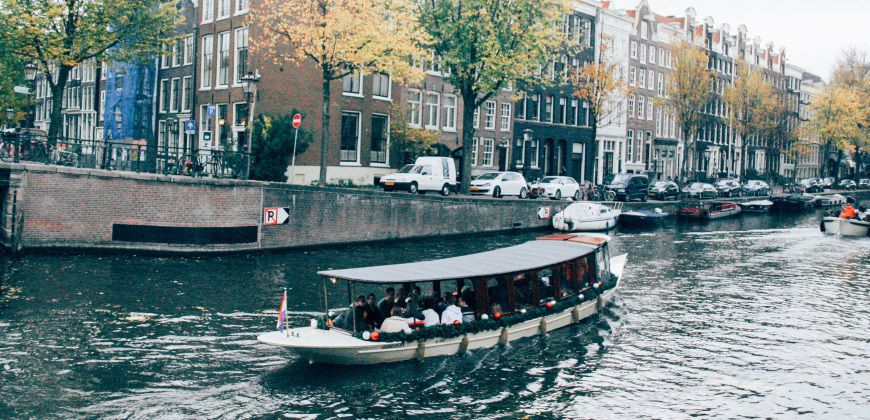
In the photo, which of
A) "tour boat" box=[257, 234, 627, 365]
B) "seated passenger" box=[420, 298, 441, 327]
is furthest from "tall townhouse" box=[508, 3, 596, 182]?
"seated passenger" box=[420, 298, 441, 327]

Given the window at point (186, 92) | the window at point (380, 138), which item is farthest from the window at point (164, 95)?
the window at point (380, 138)

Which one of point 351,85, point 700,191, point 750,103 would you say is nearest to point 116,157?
point 351,85

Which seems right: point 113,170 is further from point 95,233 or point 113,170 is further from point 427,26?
point 427,26

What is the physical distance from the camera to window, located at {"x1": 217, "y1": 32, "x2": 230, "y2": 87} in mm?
47406

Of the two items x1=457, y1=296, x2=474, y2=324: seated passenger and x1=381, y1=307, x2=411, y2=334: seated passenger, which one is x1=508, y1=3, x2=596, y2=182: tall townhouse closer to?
x1=457, y1=296, x2=474, y2=324: seated passenger

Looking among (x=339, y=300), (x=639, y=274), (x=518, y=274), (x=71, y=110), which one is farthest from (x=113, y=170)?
(x=71, y=110)

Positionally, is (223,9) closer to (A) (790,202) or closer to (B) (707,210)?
(B) (707,210)

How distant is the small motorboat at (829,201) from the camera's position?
244 feet

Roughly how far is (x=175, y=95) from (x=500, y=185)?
23482 mm

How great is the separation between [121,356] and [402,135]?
3329 cm

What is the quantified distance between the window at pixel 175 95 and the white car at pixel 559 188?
25207 mm

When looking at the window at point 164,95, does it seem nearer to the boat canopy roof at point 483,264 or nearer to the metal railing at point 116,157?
the metal railing at point 116,157

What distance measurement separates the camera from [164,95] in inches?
2180

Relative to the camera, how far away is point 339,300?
23266 mm
